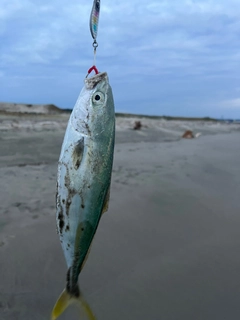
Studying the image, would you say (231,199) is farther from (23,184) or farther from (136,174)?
(23,184)

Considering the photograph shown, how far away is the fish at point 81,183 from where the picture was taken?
2.19 metres

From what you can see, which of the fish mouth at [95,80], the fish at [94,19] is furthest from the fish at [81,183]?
the fish at [94,19]

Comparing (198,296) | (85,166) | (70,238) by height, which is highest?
(85,166)

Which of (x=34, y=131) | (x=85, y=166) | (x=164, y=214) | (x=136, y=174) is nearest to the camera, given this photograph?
(x=85, y=166)

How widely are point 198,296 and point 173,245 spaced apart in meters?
1.02

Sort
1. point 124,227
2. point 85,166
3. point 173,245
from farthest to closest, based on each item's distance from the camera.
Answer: point 124,227, point 173,245, point 85,166

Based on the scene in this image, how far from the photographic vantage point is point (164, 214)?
511 centimetres

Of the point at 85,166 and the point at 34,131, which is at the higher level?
the point at 85,166

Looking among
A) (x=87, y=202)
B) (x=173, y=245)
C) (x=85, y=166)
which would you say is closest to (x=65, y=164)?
(x=85, y=166)

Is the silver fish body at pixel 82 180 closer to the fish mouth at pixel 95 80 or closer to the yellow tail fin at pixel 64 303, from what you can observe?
the yellow tail fin at pixel 64 303

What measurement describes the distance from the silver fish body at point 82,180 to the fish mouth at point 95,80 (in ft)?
0.51

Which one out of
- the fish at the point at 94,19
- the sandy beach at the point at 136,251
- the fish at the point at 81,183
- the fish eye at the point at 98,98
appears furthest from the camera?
the sandy beach at the point at 136,251

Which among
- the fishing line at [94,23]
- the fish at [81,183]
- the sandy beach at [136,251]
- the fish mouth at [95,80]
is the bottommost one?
the sandy beach at [136,251]

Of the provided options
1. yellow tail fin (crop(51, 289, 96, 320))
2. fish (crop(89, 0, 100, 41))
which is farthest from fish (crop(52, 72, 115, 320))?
fish (crop(89, 0, 100, 41))
